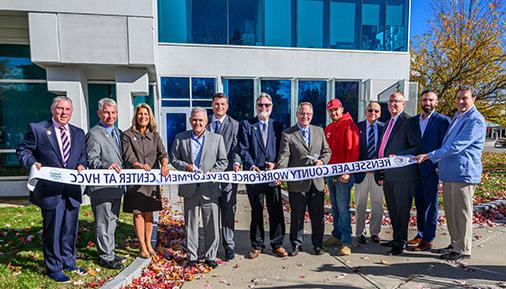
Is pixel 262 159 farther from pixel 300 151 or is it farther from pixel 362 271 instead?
pixel 362 271

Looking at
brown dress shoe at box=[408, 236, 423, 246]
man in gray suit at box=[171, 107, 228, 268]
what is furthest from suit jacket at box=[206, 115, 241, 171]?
brown dress shoe at box=[408, 236, 423, 246]

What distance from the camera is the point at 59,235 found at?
13.3ft

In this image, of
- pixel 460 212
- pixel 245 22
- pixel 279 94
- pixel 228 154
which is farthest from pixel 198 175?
pixel 245 22

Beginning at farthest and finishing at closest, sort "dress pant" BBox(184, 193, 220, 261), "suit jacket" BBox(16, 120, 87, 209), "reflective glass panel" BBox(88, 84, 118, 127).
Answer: "reflective glass panel" BBox(88, 84, 118, 127) → "dress pant" BBox(184, 193, 220, 261) → "suit jacket" BBox(16, 120, 87, 209)

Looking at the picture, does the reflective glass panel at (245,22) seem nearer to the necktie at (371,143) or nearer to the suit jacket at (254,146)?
the necktie at (371,143)

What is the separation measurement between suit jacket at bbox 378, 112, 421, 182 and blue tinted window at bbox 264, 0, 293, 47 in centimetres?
1223

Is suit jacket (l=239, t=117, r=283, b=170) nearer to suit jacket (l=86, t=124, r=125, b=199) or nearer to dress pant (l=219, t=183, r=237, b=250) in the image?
dress pant (l=219, t=183, r=237, b=250)

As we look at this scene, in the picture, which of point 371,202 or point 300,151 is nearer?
point 300,151

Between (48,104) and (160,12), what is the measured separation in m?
7.43

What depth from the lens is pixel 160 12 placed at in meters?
15.5

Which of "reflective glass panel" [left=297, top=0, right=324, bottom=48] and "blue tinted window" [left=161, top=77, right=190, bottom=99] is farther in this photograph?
"reflective glass panel" [left=297, top=0, right=324, bottom=48]

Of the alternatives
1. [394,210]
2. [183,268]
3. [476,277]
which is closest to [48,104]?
[183,268]

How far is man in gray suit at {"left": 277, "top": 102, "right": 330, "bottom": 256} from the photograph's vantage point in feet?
15.8

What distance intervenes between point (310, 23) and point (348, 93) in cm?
395
